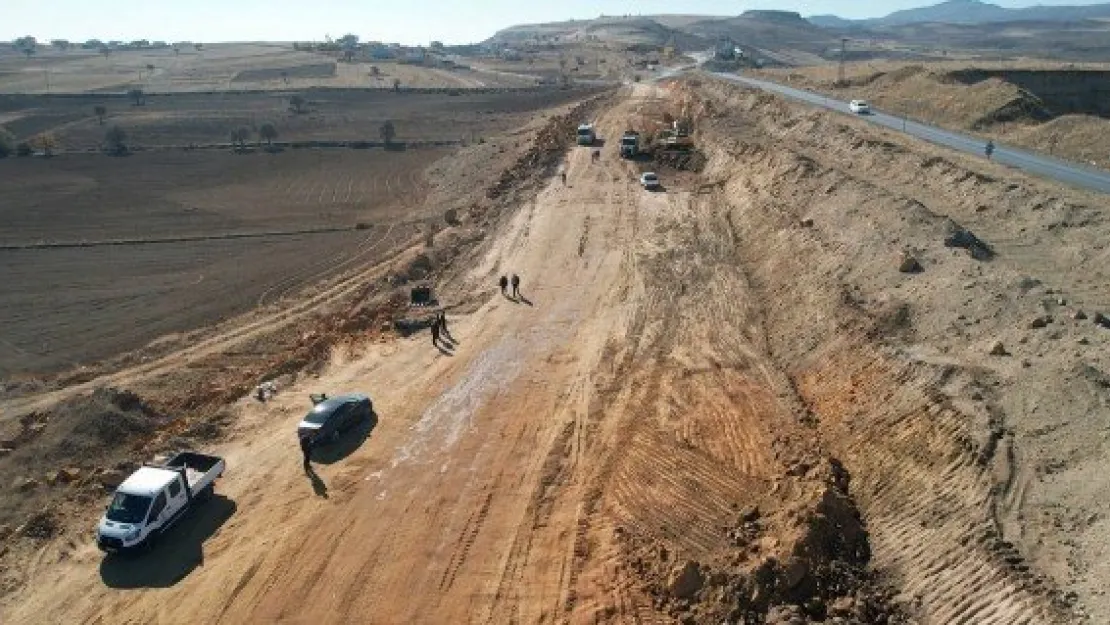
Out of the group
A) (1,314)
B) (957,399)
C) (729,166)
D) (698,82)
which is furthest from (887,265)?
(698,82)

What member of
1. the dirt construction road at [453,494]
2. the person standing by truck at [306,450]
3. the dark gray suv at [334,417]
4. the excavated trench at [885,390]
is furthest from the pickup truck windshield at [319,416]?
the excavated trench at [885,390]

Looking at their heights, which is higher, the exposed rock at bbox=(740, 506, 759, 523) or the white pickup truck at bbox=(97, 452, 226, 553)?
the white pickup truck at bbox=(97, 452, 226, 553)

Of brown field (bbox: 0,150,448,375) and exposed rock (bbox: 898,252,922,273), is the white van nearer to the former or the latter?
brown field (bbox: 0,150,448,375)

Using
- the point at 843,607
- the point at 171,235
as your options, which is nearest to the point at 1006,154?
the point at 843,607

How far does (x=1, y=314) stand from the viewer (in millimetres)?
37719

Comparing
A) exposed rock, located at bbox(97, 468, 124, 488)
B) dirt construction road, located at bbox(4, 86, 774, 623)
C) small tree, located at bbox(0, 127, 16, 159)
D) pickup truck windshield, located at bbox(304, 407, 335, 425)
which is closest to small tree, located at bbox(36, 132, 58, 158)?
small tree, located at bbox(0, 127, 16, 159)

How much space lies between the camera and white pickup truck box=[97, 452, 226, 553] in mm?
18875

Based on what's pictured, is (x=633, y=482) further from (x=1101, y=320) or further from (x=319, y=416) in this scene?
(x=1101, y=320)

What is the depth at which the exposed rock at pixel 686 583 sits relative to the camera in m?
16.3

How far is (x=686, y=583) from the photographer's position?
53.7ft

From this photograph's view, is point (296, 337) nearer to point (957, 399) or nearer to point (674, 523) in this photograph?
point (674, 523)

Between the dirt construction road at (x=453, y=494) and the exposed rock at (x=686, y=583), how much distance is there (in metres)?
0.91

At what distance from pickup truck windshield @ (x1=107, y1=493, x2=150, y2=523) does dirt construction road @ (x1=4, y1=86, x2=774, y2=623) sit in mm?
1054

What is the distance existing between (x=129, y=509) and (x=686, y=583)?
1342 centimetres
